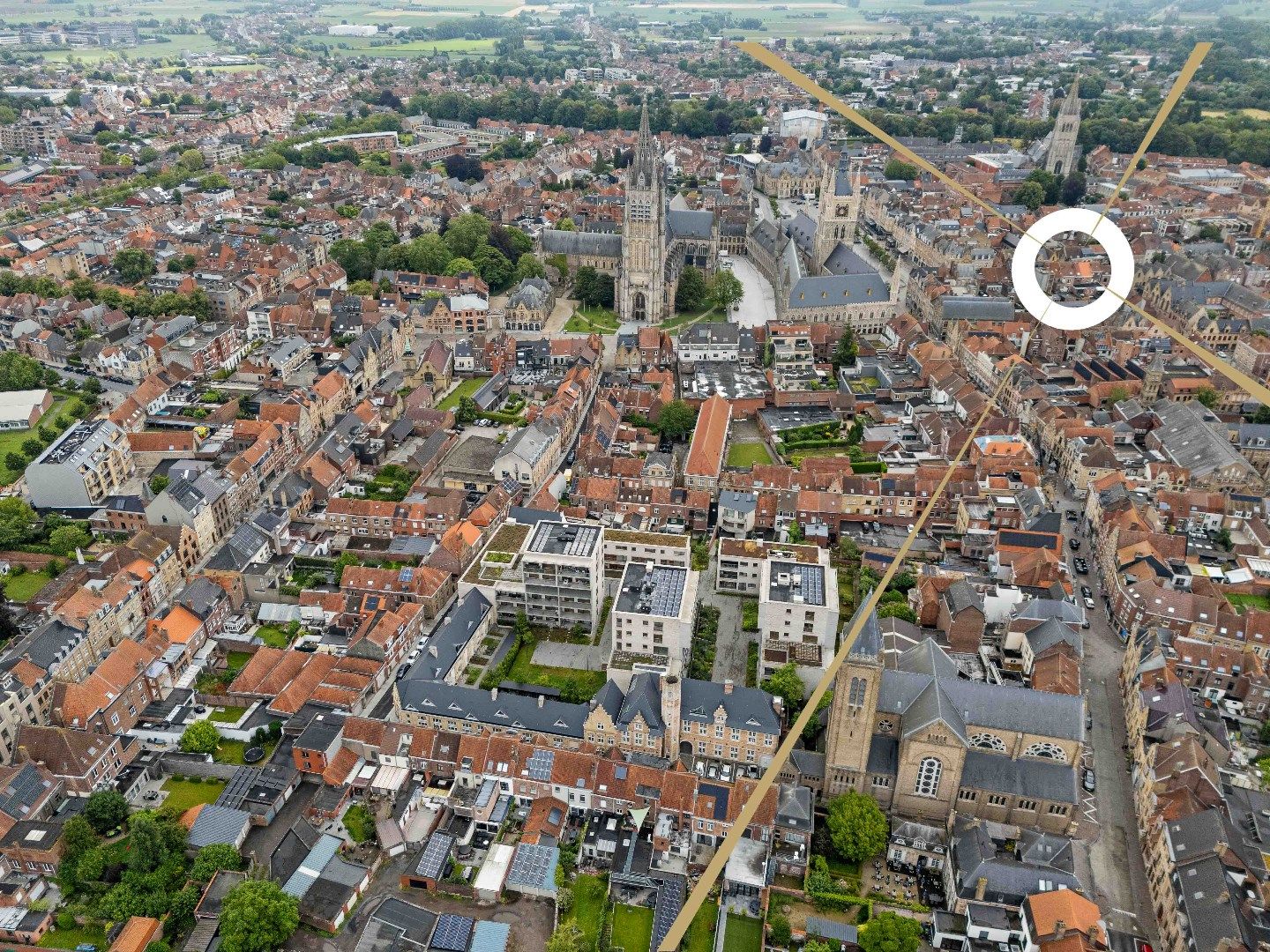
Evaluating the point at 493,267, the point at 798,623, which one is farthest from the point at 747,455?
the point at 493,267

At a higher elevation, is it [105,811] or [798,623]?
[798,623]

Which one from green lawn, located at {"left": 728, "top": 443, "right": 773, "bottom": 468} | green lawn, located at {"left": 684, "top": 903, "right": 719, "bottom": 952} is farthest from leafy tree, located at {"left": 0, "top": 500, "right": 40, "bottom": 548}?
green lawn, located at {"left": 684, "top": 903, "right": 719, "bottom": 952}

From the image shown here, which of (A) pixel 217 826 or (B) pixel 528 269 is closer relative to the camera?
(A) pixel 217 826

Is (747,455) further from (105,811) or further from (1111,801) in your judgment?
(105,811)

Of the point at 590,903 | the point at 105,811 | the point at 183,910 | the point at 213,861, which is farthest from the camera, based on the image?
the point at 105,811

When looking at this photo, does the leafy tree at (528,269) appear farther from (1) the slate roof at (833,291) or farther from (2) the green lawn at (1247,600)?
(2) the green lawn at (1247,600)

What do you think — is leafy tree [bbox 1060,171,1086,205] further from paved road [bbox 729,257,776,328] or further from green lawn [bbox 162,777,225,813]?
green lawn [bbox 162,777,225,813]

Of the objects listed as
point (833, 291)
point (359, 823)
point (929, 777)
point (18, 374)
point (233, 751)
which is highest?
point (833, 291)
